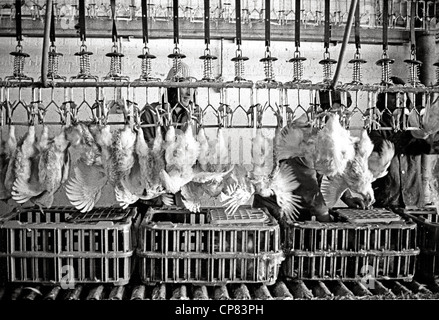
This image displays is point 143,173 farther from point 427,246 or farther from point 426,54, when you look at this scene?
point 426,54

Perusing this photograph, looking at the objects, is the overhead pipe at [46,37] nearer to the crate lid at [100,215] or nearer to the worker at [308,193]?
the crate lid at [100,215]

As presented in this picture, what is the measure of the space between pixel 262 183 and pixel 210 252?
550 millimetres

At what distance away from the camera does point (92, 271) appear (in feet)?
8.03

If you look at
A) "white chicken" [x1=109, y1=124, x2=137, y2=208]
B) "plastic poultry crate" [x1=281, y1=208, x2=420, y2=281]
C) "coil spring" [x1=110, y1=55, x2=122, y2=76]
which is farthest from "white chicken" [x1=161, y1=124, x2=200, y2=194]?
"plastic poultry crate" [x1=281, y1=208, x2=420, y2=281]

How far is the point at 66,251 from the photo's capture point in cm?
244

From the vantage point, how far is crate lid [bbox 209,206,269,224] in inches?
98.4

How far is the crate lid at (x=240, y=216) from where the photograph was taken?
2500 mm

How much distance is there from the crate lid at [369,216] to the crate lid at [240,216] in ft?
1.58

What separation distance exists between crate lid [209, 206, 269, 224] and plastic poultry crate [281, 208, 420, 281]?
0.18 meters

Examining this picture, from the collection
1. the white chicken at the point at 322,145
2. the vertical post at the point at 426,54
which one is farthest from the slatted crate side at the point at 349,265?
the vertical post at the point at 426,54

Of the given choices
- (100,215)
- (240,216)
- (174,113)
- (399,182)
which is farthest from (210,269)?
(399,182)

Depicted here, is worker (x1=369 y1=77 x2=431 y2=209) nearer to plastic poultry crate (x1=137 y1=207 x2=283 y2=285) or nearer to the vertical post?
the vertical post

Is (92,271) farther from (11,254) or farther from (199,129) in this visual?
(199,129)
